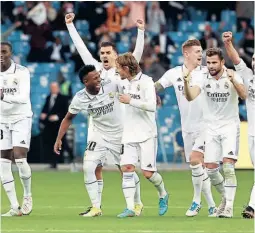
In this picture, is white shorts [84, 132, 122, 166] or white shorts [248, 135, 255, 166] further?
white shorts [84, 132, 122, 166]

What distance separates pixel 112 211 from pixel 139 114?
1.79 m

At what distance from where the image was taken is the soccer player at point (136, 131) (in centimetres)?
1523

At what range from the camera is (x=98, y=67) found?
16391mm

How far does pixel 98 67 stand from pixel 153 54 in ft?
46.3

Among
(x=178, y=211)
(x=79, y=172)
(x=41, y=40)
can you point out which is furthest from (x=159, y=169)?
(x=178, y=211)

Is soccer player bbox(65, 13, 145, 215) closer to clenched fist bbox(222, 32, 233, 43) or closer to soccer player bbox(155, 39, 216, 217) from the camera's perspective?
soccer player bbox(155, 39, 216, 217)

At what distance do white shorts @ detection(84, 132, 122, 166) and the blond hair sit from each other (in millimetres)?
1165

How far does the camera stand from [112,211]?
1658 cm

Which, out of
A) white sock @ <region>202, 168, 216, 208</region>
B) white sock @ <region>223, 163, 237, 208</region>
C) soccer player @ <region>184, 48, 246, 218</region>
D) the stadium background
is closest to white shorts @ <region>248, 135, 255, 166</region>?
soccer player @ <region>184, 48, 246, 218</region>

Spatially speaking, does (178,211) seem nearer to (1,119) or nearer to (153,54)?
(1,119)

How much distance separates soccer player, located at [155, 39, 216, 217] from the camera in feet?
52.0

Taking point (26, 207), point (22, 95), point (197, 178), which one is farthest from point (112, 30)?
point (197, 178)


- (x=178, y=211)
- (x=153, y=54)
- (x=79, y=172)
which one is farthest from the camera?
(x=153, y=54)

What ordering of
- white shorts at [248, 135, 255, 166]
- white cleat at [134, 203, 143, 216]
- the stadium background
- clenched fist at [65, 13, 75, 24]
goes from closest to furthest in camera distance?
white shorts at [248, 135, 255, 166] → white cleat at [134, 203, 143, 216] → clenched fist at [65, 13, 75, 24] → the stadium background
